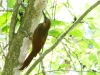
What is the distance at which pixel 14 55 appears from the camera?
64 cm

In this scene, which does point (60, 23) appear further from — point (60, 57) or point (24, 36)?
point (60, 57)

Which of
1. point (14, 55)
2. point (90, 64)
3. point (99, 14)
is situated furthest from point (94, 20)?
point (14, 55)

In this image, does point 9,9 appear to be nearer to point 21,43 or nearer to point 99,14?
point 21,43

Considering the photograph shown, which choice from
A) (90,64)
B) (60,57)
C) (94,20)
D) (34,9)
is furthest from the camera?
(60,57)

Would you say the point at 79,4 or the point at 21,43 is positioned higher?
the point at 79,4

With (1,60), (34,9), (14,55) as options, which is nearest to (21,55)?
(14,55)

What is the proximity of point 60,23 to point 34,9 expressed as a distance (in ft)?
0.34

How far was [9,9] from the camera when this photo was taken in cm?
70

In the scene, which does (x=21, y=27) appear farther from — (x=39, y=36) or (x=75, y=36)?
(x=75, y=36)

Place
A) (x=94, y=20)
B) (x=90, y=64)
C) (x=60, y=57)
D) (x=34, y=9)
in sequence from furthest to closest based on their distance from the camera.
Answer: (x=60, y=57)
(x=90, y=64)
(x=94, y=20)
(x=34, y=9)

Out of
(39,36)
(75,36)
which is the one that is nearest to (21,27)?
(39,36)

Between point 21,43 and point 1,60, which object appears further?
point 1,60

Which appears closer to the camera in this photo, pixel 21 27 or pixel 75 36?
pixel 21 27

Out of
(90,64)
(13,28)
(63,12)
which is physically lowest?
(90,64)
